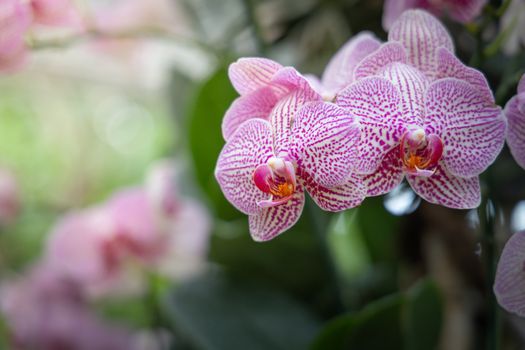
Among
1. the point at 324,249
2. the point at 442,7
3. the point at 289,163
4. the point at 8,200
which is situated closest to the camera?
the point at 289,163

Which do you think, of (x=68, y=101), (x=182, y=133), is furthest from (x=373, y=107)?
(x=68, y=101)

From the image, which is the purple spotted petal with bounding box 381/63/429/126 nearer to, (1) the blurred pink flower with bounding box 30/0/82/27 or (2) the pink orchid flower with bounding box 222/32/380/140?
(2) the pink orchid flower with bounding box 222/32/380/140

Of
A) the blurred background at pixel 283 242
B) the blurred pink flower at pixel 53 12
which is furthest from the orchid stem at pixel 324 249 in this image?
the blurred pink flower at pixel 53 12

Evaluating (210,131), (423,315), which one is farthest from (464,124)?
(210,131)

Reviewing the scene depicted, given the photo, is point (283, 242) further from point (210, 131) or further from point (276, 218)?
point (276, 218)

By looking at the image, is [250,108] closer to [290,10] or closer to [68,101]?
[290,10]

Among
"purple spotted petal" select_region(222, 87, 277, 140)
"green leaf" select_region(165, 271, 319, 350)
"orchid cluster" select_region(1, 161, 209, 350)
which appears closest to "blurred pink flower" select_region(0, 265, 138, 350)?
"orchid cluster" select_region(1, 161, 209, 350)
